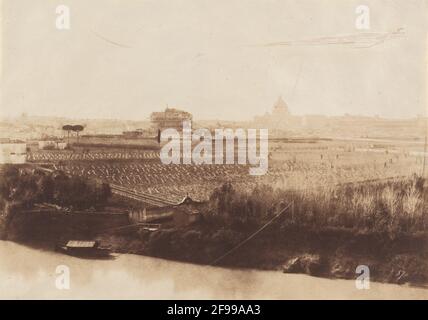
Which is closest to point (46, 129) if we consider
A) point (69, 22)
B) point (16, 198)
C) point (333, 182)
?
point (16, 198)

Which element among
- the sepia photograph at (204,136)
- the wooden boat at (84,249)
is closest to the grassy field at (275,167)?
the sepia photograph at (204,136)

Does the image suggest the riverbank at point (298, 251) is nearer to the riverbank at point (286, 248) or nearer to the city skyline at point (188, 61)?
the riverbank at point (286, 248)

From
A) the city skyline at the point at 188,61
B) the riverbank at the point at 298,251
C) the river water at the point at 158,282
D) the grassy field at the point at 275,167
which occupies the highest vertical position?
the city skyline at the point at 188,61

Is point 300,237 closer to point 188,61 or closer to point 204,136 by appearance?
point 204,136

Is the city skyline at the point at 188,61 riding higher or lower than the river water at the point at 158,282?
higher

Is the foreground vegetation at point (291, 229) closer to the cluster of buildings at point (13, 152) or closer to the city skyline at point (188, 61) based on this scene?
the cluster of buildings at point (13, 152)
